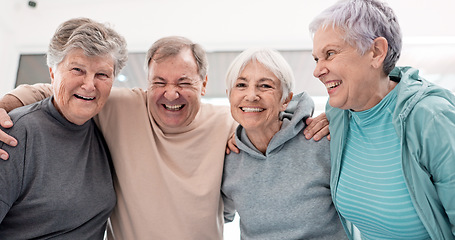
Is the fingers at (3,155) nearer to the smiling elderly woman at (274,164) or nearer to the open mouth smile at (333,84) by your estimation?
the smiling elderly woman at (274,164)

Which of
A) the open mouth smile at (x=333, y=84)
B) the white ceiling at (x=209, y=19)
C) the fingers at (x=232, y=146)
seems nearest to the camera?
the open mouth smile at (x=333, y=84)

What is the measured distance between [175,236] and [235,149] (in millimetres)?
456

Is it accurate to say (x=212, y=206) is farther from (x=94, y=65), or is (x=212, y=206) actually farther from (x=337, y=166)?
(x=94, y=65)

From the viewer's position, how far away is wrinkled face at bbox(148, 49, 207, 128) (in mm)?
1538

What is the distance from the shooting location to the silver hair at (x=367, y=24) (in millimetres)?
1097

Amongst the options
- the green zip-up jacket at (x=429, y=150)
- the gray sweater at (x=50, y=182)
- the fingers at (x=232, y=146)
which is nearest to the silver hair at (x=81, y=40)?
the gray sweater at (x=50, y=182)

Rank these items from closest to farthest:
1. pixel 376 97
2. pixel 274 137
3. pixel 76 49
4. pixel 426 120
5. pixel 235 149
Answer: pixel 426 120 → pixel 376 97 → pixel 76 49 → pixel 274 137 → pixel 235 149

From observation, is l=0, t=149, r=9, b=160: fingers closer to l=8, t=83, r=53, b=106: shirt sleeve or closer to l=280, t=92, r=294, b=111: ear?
l=8, t=83, r=53, b=106: shirt sleeve

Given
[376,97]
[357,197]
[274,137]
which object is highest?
[376,97]

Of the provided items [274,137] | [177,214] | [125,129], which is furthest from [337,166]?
[125,129]

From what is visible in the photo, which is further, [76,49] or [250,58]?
[250,58]

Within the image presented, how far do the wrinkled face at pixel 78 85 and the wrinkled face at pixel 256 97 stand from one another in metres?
0.55

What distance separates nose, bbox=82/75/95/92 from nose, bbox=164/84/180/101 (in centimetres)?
33

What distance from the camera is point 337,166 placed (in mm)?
1263
